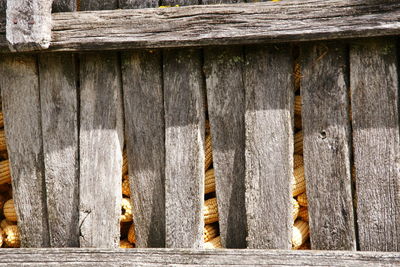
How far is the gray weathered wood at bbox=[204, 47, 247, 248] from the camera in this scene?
8.18 ft

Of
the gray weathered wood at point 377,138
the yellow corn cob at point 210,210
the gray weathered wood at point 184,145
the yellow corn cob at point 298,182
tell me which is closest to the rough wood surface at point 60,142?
the gray weathered wood at point 184,145

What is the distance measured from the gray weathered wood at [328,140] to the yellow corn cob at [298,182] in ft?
0.30

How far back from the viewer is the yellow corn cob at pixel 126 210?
106 inches

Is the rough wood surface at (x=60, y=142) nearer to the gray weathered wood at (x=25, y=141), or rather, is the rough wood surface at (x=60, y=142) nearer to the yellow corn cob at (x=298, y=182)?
the gray weathered wood at (x=25, y=141)

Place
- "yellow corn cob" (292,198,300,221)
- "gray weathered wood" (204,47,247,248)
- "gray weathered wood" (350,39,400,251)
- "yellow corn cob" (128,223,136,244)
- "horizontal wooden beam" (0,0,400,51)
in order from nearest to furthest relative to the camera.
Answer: "horizontal wooden beam" (0,0,400,51) → "gray weathered wood" (350,39,400,251) → "gray weathered wood" (204,47,247,248) → "yellow corn cob" (292,198,300,221) → "yellow corn cob" (128,223,136,244)

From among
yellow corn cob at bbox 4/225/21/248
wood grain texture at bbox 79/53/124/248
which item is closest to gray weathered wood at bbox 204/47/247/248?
wood grain texture at bbox 79/53/124/248

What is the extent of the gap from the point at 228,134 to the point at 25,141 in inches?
44.0

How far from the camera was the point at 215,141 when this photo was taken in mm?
2531

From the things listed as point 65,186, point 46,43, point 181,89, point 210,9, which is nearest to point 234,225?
point 181,89

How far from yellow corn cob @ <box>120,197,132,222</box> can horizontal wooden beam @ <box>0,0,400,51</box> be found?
0.87m

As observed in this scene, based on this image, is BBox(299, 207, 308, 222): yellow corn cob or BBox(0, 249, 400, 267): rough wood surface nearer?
BBox(0, 249, 400, 267): rough wood surface

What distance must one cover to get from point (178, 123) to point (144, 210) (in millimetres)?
520

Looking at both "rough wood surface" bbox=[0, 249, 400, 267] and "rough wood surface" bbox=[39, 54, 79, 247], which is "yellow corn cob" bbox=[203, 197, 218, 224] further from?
"rough wood surface" bbox=[39, 54, 79, 247]

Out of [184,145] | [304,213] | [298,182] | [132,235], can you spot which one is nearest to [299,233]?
[304,213]
